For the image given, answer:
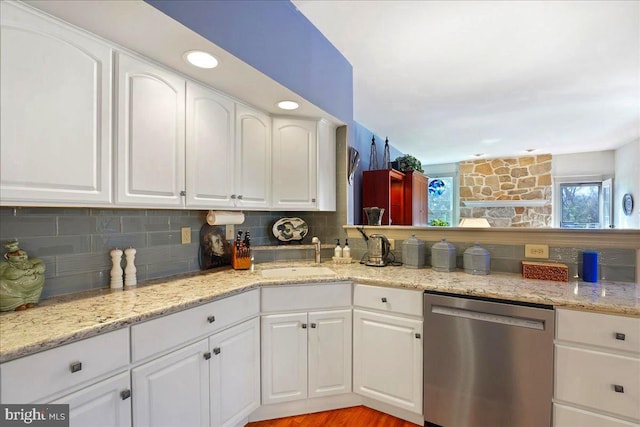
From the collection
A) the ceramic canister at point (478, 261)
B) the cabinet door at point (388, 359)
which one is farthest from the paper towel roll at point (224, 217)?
the ceramic canister at point (478, 261)

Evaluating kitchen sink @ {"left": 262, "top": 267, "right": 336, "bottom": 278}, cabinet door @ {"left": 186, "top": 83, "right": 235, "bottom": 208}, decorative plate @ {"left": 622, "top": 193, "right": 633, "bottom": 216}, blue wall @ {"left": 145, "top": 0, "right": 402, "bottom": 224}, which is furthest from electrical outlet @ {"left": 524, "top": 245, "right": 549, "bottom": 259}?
decorative plate @ {"left": 622, "top": 193, "right": 633, "bottom": 216}

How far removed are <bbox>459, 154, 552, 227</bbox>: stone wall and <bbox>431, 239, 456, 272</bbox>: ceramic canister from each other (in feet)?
15.4

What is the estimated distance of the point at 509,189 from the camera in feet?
19.5

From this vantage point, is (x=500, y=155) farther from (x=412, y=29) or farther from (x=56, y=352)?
(x=56, y=352)

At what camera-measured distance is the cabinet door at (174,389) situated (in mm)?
1207

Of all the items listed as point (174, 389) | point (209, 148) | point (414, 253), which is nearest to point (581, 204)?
point (414, 253)

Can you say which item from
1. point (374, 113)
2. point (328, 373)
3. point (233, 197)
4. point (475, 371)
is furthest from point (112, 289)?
point (374, 113)

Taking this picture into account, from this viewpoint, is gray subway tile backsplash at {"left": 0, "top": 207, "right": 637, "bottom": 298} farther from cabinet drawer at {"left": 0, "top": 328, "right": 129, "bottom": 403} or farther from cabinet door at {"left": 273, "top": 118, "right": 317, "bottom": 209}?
cabinet drawer at {"left": 0, "top": 328, "right": 129, "bottom": 403}

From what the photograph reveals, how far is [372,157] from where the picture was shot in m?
4.16

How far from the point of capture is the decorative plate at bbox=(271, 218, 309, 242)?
8.72ft

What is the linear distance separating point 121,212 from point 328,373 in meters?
1.59

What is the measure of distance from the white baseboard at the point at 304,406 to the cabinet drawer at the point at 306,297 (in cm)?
62

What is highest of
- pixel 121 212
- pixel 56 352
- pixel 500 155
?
pixel 500 155

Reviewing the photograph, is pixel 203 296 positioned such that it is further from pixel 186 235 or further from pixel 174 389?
pixel 186 235
